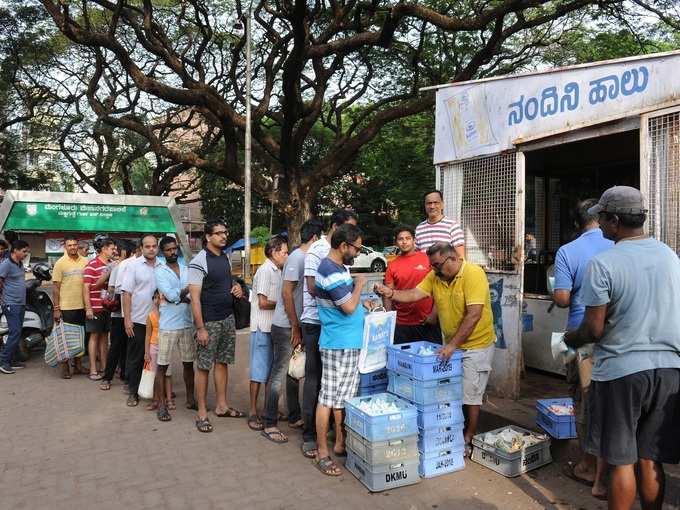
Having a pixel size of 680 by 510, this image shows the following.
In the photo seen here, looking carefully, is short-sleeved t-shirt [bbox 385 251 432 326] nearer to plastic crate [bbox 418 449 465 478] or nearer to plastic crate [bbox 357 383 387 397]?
plastic crate [bbox 357 383 387 397]

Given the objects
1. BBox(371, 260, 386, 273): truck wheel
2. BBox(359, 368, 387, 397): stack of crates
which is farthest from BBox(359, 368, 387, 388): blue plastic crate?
BBox(371, 260, 386, 273): truck wheel

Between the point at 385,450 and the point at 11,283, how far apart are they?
5632 mm

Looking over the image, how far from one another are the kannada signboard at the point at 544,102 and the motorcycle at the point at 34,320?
6150 millimetres

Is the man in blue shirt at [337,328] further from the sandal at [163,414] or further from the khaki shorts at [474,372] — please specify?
the sandal at [163,414]

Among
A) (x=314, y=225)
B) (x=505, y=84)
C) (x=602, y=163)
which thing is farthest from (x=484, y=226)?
(x=602, y=163)

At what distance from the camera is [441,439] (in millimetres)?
3770

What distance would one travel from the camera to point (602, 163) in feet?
23.2

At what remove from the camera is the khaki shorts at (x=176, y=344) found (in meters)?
5.06

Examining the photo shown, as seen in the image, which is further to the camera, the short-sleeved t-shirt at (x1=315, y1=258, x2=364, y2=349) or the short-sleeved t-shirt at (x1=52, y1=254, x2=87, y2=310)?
the short-sleeved t-shirt at (x1=52, y1=254, x2=87, y2=310)

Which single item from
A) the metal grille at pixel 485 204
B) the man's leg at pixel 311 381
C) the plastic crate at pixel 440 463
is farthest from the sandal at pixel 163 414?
the metal grille at pixel 485 204

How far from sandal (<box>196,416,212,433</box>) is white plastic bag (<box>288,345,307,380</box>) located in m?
0.88

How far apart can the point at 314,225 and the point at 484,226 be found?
1985mm

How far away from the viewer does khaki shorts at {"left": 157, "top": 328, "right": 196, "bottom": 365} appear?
5062 mm

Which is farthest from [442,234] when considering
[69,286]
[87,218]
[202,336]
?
[87,218]
